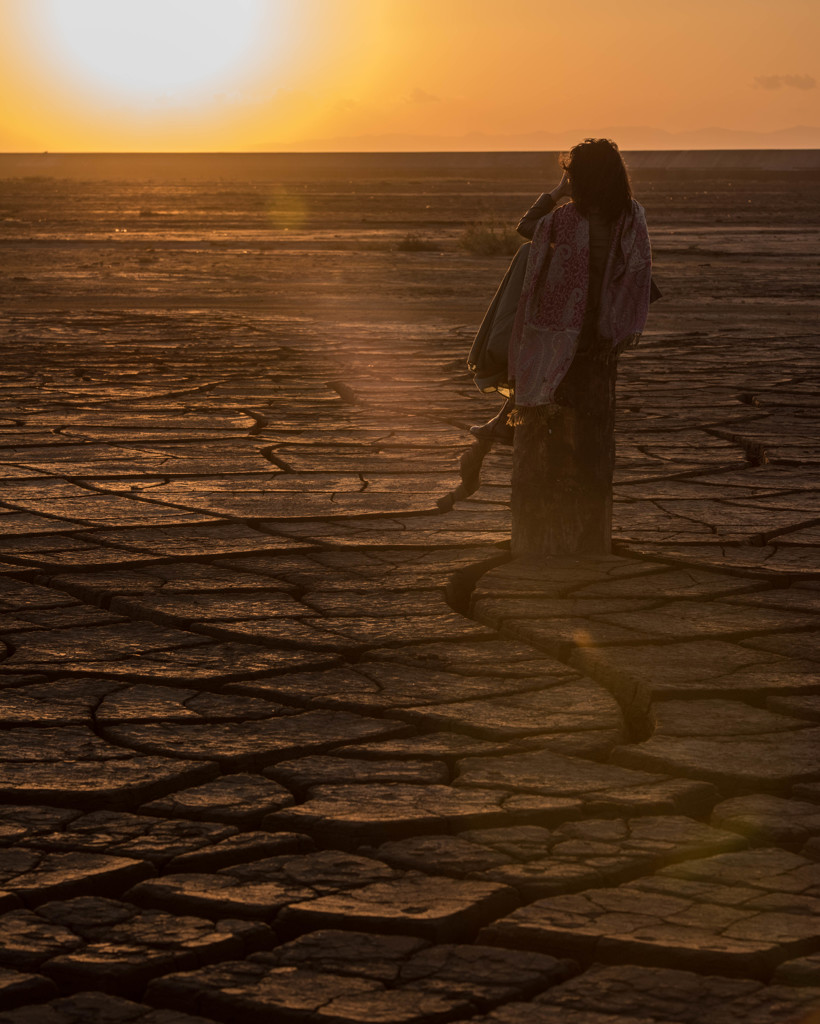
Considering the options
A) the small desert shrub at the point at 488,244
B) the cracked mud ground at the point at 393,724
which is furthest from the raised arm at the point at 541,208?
the small desert shrub at the point at 488,244

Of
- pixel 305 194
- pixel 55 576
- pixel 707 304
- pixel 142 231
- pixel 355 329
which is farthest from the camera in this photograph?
pixel 305 194

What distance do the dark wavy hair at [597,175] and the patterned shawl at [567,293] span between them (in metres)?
0.06

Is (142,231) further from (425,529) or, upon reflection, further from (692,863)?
(692,863)

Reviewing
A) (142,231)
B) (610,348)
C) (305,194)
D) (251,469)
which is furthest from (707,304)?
(305,194)

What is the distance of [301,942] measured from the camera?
97.0 inches

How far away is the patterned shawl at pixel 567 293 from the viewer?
188 inches

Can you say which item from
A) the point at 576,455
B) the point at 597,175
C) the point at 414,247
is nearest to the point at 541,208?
the point at 597,175

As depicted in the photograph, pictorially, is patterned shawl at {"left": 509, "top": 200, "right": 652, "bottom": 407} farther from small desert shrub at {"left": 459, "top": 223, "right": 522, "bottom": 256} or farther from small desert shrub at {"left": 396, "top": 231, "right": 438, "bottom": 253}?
small desert shrub at {"left": 396, "top": 231, "right": 438, "bottom": 253}

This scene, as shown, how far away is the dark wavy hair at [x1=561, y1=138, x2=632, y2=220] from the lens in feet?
15.4

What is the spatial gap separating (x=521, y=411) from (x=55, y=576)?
166 centimetres

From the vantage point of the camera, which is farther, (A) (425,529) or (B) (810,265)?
(B) (810,265)

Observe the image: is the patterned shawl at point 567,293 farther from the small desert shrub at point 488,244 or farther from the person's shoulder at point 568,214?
the small desert shrub at point 488,244

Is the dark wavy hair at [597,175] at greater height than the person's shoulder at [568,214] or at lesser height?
greater

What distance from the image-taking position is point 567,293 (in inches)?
189
